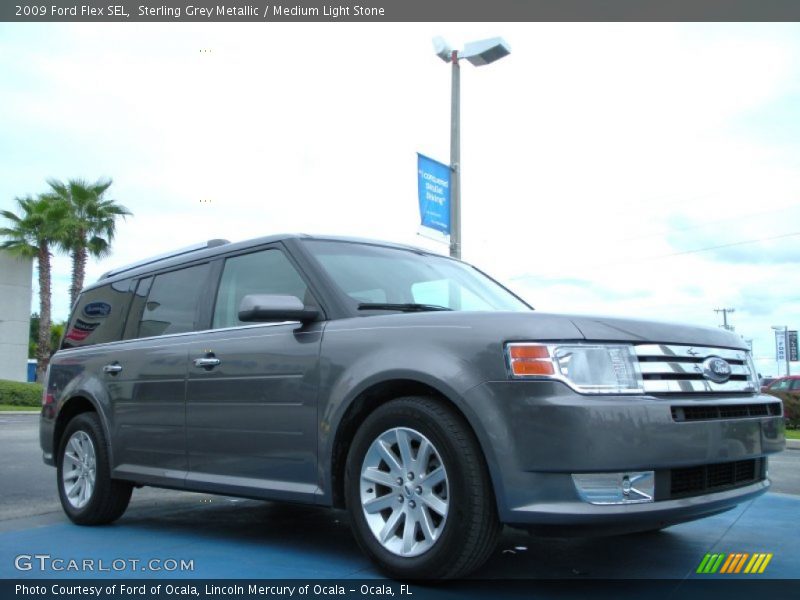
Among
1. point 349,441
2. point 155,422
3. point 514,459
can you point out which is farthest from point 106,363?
point 514,459

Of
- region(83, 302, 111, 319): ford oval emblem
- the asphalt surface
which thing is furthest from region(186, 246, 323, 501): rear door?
region(83, 302, 111, 319): ford oval emblem

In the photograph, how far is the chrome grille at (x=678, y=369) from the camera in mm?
3559

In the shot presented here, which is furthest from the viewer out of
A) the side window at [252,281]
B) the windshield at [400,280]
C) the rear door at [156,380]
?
the rear door at [156,380]

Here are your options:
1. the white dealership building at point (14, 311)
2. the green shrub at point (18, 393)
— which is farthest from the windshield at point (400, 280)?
the white dealership building at point (14, 311)

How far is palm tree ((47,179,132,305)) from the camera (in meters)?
35.4

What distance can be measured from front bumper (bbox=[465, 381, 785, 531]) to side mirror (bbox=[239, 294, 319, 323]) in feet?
3.86

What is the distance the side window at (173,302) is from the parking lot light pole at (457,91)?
633 centimetres

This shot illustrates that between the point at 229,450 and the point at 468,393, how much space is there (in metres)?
1.74

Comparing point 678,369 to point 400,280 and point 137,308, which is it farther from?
point 137,308

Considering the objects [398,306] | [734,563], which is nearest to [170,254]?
[398,306]

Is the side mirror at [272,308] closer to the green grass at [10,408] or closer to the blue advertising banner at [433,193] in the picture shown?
the blue advertising banner at [433,193]

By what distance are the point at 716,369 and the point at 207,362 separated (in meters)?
2.78
